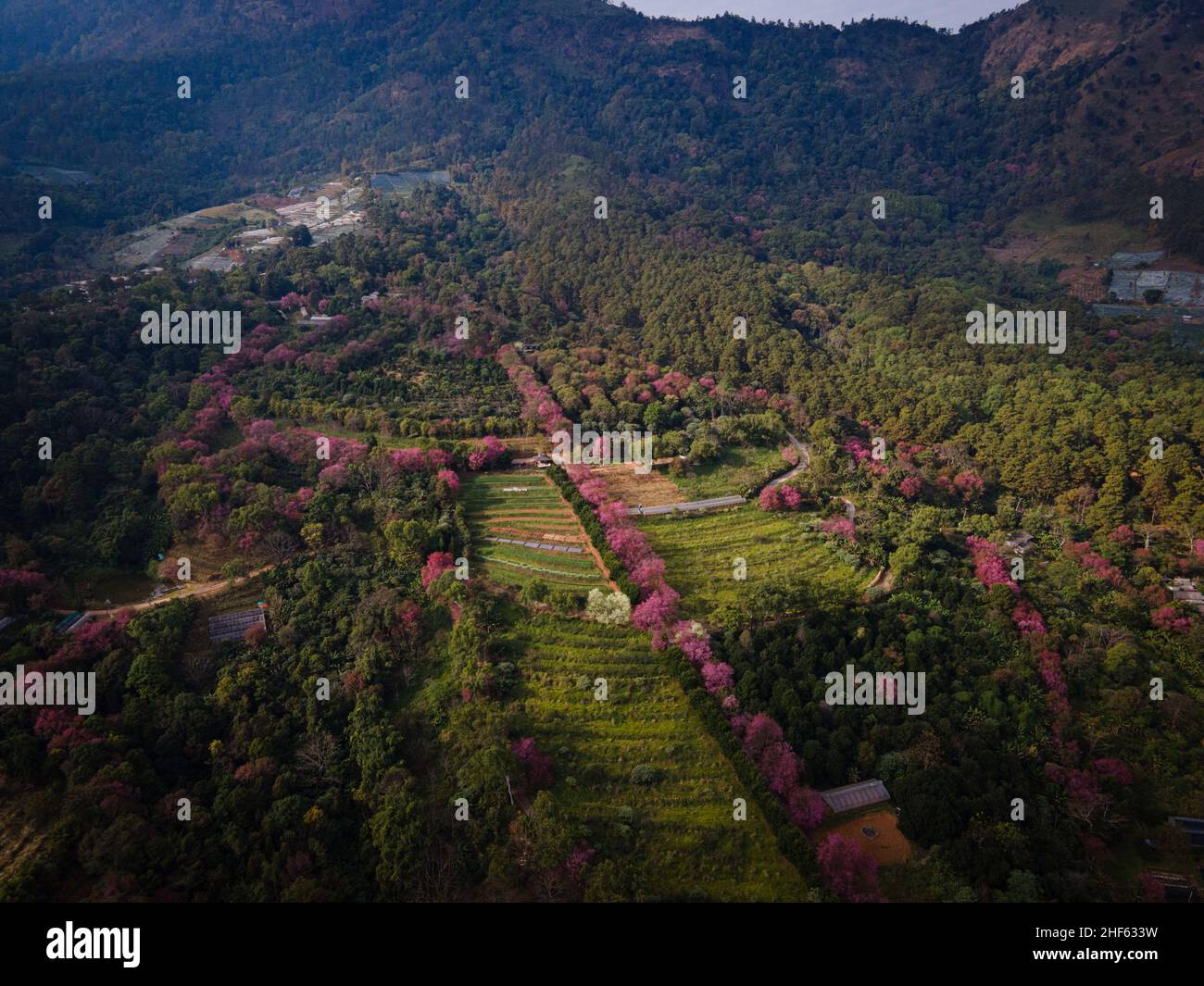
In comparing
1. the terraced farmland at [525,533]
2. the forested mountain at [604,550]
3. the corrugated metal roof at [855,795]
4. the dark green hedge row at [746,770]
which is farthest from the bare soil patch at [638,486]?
the corrugated metal roof at [855,795]

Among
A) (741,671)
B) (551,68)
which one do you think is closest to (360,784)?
(741,671)

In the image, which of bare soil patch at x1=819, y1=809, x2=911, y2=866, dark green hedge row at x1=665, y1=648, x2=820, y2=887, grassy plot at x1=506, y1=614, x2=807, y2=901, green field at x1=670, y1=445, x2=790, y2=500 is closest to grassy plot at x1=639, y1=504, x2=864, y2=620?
green field at x1=670, y1=445, x2=790, y2=500

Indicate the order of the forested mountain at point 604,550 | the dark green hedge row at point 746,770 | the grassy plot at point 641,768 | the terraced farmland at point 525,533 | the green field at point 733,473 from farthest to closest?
the green field at point 733,473, the terraced farmland at point 525,533, the forested mountain at point 604,550, the grassy plot at point 641,768, the dark green hedge row at point 746,770

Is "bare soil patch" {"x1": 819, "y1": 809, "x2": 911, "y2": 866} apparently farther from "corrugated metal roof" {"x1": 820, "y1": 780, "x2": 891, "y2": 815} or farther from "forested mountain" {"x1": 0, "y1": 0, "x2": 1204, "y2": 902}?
"corrugated metal roof" {"x1": 820, "y1": 780, "x2": 891, "y2": 815}

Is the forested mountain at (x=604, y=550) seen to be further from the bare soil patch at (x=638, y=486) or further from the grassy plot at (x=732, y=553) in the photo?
the bare soil patch at (x=638, y=486)

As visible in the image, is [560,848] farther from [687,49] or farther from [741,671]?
[687,49]

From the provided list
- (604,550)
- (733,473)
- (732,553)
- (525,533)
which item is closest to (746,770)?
(604,550)

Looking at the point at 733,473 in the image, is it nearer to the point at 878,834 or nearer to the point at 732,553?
the point at 732,553
